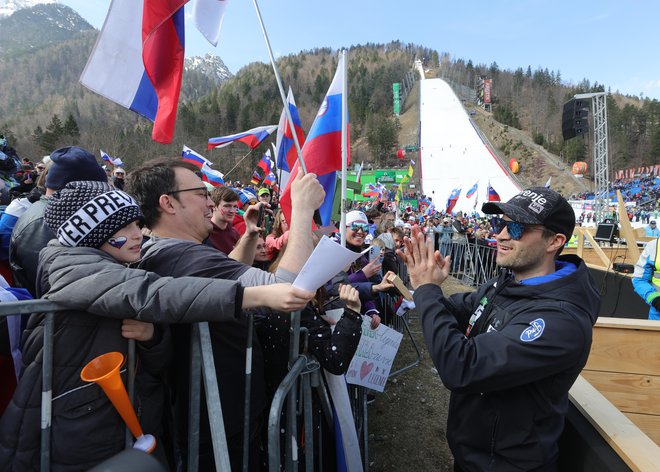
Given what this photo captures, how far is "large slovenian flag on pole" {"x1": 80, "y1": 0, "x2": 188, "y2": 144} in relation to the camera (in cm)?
232

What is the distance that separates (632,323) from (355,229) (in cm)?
285

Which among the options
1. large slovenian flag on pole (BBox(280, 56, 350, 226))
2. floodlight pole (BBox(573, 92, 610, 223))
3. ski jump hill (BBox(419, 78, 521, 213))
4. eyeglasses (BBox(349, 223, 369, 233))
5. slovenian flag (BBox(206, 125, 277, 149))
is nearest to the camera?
large slovenian flag on pole (BBox(280, 56, 350, 226))

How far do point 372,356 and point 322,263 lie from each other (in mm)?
1771

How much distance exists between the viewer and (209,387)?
148cm

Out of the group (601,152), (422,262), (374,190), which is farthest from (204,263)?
(601,152)

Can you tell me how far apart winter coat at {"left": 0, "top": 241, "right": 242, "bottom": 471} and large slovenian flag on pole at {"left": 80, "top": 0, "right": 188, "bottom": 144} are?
1.36m

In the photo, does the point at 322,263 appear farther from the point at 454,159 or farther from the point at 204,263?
the point at 454,159

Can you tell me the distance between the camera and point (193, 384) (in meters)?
1.55

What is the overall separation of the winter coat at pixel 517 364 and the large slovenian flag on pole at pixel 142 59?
2.03 metres

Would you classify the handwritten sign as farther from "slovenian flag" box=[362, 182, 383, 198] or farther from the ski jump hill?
the ski jump hill

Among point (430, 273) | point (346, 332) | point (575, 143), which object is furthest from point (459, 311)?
point (575, 143)

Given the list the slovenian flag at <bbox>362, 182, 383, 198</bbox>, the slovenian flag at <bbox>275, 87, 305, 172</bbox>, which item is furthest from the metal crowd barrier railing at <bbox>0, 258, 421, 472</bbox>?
the slovenian flag at <bbox>362, 182, 383, 198</bbox>

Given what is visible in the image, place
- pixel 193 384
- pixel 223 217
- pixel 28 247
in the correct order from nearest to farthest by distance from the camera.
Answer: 1. pixel 193 384
2. pixel 28 247
3. pixel 223 217

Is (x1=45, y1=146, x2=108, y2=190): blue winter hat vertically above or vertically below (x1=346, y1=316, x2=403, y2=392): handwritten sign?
above
